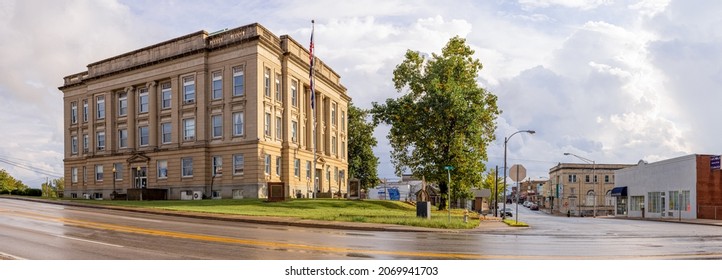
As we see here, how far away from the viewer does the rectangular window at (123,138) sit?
6572 cm

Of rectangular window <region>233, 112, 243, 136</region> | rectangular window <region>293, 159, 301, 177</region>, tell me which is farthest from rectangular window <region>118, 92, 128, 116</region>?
rectangular window <region>293, 159, 301, 177</region>

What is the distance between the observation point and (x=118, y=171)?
65.6 meters

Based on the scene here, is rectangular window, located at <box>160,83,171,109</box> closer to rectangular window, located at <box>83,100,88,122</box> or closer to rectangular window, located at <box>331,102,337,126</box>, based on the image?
rectangular window, located at <box>83,100,88,122</box>

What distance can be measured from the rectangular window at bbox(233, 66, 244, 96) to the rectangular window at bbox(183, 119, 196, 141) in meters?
6.18

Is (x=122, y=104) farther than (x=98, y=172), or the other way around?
(x=98, y=172)

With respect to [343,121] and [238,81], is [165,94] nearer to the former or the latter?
[238,81]

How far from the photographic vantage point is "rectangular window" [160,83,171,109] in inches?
2413

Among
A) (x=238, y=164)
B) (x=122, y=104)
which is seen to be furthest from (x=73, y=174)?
(x=238, y=164)

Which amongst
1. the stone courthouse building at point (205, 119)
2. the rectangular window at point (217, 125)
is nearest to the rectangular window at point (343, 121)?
the stone courthouse building at point (205, 119)

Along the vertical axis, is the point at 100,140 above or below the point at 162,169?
above

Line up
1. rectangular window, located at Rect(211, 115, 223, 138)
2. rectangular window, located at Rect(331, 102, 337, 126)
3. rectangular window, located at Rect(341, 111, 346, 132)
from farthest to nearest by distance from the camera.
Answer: rectangular window, located at Rect(341, 111, 346, 132) → rectangular window, located at Rect(331, 102, 337, 126) → rectangular window, located at Rect(211, 115, 223, 138)

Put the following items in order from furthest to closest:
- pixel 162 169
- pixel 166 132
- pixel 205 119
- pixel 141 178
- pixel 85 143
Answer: pixel 85 143 → pixel 141 178 → pixel 166 132 → pixel 162 169 → pixel 205 119

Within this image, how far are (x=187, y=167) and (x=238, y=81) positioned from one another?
34.4ft
